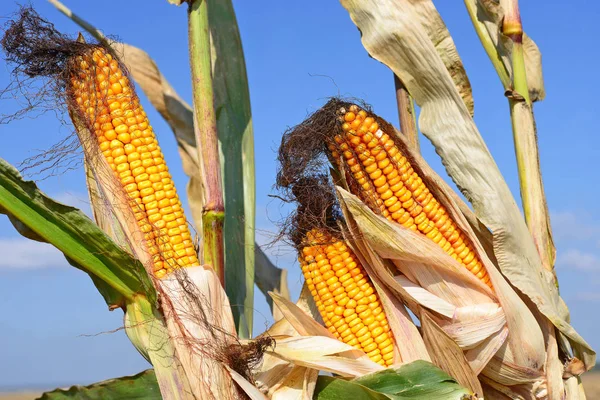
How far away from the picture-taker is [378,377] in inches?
96.0

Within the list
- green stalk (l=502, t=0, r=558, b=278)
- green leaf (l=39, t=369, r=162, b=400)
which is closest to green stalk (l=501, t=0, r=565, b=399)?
green stalk (l=502, t=0, r=558, b=278)

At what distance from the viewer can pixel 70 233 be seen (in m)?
2.44

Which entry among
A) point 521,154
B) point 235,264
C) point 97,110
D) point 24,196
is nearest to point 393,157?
point 521,154

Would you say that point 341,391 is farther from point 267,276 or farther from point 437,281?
point 267,276

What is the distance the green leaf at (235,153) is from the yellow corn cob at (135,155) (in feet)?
1.87

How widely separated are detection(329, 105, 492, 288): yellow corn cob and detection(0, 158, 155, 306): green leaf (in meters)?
0.87

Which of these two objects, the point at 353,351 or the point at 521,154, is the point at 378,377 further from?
the point at 521,154

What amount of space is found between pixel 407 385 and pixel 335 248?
564 mm

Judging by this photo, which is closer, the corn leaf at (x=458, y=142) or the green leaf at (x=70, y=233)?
A: the green leaf at (x=70, y=233)

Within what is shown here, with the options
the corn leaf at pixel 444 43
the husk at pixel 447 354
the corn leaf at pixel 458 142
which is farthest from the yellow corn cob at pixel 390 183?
the corn leaf at pixel 444 43

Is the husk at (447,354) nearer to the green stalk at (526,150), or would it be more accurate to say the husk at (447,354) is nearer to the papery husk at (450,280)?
the papery husk at (450,280)

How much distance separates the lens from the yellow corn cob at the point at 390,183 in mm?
2635

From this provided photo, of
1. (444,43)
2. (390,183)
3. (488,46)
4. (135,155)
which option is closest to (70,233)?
(135,155)

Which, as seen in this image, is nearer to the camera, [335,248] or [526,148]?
[335,248]
